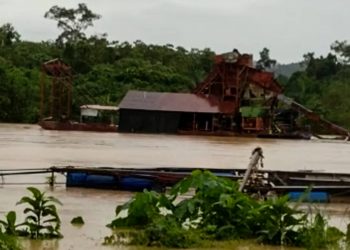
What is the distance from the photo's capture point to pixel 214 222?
412 inches

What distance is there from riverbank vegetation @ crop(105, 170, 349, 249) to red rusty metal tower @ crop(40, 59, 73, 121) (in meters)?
53.0

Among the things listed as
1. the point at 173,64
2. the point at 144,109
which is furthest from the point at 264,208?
the point at 173,64

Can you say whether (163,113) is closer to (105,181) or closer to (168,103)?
(168,103)

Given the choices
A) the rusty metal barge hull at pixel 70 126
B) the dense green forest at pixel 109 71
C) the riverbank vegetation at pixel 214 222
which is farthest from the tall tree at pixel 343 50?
the riverbank vegetation at pixel 214 222

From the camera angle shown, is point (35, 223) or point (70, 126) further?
point (70, 126)

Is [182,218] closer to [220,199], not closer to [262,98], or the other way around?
[220,199]

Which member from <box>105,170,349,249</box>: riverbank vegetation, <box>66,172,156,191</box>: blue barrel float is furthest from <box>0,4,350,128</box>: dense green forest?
<box>105,170,349,249</box>: riverbank vegetation

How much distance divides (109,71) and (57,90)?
11.5m

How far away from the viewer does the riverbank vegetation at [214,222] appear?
9883 mm

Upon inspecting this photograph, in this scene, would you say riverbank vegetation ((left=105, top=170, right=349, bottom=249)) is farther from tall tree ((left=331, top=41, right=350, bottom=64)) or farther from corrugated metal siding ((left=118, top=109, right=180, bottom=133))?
tall tree ((left=331, top=41, right=350, bottom=64))

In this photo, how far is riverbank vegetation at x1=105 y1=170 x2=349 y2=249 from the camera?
988 centimetres

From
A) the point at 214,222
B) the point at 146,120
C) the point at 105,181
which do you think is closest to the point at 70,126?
the point at 146,120

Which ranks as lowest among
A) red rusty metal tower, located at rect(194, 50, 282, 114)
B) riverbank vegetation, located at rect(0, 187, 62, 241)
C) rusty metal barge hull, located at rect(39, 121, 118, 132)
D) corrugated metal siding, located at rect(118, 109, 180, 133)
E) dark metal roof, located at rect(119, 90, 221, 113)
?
riverbank vegetation, located at rect(0, 187, 62, 241)

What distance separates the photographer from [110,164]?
1033 inches
